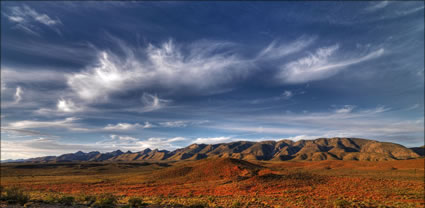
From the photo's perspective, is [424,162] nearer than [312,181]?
No

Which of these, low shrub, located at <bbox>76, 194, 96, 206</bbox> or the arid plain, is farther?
the arid plain

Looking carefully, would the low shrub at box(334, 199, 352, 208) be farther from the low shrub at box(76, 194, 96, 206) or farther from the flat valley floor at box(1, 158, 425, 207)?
the low shrub at box(76, 194, 96, 206)

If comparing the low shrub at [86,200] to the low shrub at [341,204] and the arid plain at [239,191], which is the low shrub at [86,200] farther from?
the low shrub at [341,204]

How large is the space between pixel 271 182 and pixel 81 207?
105 feet

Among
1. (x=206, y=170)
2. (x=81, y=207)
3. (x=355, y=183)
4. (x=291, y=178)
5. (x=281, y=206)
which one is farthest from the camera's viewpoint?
(x=206, y=170)

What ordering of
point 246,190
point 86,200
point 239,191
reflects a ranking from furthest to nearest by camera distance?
1. point 246,190
2. point 239,191
3. point 86,200

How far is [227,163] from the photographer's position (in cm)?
6250

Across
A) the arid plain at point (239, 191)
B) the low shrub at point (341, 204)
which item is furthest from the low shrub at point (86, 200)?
the low shrub at point (341, 204)

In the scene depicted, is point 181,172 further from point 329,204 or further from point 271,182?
point 329,204

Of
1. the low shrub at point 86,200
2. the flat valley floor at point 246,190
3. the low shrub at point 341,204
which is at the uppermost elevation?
the low shrub at point 86,200

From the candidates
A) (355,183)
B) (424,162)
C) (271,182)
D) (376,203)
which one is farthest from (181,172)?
(424,162)

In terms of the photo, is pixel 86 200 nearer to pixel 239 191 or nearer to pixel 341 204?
pixel 239 191

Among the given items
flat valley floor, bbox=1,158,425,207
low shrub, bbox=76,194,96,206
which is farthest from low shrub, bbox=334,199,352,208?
low shrub, bbox=76,194,96,206

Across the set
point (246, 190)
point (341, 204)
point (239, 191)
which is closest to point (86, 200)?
point (239, 191)
